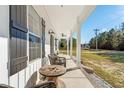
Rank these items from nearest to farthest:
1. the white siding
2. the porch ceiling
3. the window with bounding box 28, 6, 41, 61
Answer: the white siding → the window with bounding box 28, 6, 41, 61 → the porch ceiling

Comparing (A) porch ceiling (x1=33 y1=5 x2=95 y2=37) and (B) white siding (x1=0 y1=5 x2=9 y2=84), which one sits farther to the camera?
(A) porch ceiling (x1=33 y1=5 x2=95 y2=37)

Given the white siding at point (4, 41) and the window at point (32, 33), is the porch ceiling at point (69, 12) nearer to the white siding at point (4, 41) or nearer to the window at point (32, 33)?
the window at point (32, 33)

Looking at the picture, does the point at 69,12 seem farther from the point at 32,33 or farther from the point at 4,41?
the point at 4,41

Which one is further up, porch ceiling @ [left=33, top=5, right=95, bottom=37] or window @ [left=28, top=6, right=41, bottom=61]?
porch ceiling @ [left=33, top=5, right=95, bottom=37]

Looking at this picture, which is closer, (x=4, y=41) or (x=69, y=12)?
(x=4, y=41)

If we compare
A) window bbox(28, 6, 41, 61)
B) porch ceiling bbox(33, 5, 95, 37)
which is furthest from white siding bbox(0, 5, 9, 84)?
porch ceiling bbox(33, 5, 95, 37)

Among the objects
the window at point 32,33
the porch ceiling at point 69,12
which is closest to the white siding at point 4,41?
the window at point 32,33

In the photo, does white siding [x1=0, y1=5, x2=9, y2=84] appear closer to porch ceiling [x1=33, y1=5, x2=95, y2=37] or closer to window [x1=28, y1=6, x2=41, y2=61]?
window [x1=28, y1=6, x2=41, y2=61]

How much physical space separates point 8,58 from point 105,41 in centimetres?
341

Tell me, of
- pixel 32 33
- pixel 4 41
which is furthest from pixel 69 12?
pixel 4 41

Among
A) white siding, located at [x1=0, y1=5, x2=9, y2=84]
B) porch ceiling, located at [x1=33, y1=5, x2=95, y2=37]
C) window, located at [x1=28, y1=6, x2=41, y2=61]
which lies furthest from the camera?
porch ceiling, located at [x1=33, y1=5, x2=95, y2=37]

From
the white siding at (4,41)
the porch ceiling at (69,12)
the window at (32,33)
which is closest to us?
the white siding at (4,41)
